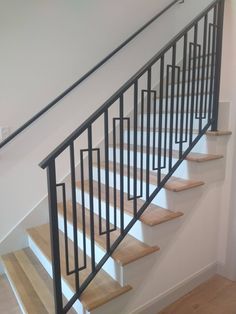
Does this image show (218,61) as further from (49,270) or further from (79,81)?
(49,270)

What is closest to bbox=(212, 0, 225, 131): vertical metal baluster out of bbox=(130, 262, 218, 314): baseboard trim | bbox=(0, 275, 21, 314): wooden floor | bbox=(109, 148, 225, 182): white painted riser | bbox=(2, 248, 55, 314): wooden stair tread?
bbox=(109, 148, 225, 182): white painted riser

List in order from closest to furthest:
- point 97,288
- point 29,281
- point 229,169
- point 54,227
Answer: point 54,227, point 97,288, point 29,281, point 229,169

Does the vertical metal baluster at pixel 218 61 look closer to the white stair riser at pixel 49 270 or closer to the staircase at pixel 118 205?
the staircase at pixel 118 205

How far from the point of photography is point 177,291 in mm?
2029

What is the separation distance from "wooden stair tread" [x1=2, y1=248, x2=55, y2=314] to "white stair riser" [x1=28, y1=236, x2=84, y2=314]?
0.05 meters

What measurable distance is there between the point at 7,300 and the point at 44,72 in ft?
6.53

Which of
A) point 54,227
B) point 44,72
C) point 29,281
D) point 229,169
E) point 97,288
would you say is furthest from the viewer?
point 44,72

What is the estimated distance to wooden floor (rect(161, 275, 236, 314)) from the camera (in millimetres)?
1914

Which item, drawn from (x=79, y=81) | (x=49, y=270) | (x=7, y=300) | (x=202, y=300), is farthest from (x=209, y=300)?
(x=79, y=81)

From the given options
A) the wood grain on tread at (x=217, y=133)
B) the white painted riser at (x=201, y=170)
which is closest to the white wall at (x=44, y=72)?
the white painted riser at (x=201, y=170)

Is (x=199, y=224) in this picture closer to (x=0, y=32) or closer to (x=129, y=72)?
(x=129, y=72)

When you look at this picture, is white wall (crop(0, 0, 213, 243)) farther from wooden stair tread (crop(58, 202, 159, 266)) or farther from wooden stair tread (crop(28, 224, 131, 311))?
→ wooden stair tread (crop(58, 202, 159, 266))

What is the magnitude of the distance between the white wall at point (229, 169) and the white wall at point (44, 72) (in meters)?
1.20

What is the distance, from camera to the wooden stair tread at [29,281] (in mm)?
1712
